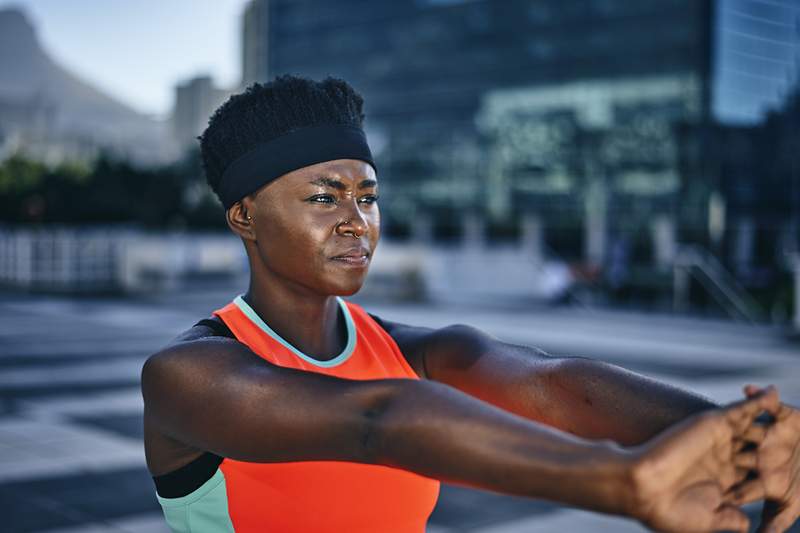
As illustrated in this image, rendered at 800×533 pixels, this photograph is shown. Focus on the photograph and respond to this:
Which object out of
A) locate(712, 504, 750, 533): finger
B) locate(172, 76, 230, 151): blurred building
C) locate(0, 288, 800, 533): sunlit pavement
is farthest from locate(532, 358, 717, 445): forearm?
locate(172, 76, 230, 151): blurred building

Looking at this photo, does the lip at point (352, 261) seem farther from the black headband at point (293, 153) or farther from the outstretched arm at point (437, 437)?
the outstretched arm at point (437, 437)

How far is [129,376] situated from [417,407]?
29.3 feet

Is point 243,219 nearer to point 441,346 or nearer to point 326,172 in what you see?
point 326,172

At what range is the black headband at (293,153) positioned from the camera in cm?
150

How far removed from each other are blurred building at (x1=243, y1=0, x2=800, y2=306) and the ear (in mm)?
24204

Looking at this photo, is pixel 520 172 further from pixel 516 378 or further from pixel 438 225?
pixel 516 378

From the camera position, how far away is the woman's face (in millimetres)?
1509

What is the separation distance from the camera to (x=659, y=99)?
41.6 metres

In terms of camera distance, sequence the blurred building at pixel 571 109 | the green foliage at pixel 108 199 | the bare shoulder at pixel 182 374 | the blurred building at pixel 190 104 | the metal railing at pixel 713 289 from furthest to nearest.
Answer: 1. the blurred building at pixel 190 104
2. the blurred building at pixel 571 109
3. the green foliage at pixel 108 199
4. the metal railing at pixel 713 289
5. the bare shoulder at pixel 182 374

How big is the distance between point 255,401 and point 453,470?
306 millimetres

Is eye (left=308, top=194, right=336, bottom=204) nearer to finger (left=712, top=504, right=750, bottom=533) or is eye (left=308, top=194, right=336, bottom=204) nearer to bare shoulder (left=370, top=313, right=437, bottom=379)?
bare shoulder (left=370, top=313, right=437, bottom=379)

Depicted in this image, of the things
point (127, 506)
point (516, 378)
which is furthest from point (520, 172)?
point (516, 378)

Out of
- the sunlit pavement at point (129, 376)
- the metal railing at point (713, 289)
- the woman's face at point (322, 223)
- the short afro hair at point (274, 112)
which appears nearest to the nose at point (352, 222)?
the woman's face at point (322, 223)

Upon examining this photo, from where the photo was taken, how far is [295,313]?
1658 millimetres
